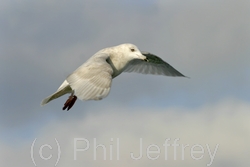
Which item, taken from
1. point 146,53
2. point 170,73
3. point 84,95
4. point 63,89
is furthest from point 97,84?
point 170,73

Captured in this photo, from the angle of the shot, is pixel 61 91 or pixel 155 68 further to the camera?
pixel 155 68

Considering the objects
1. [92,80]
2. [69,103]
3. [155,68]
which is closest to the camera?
[92,80]

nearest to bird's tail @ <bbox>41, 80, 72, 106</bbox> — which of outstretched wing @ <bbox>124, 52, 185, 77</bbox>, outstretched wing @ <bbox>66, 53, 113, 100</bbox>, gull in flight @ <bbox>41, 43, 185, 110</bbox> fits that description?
gull in flight @ <bbox>41, 43, 185, 110</bbox>

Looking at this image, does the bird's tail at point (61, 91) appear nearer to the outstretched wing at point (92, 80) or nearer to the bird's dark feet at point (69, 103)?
the bird's dark feet at point (69, 103)

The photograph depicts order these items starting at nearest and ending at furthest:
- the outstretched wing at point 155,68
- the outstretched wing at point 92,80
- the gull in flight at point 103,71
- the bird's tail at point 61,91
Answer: the outstretched wing at point 92,80
the gull in flight at point 103,71
the bird's tail at point 61,91
the outstretched wing at point 155,68

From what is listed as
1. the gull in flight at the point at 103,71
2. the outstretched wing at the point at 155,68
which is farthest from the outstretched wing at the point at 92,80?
the outstretched wing at the point at 155,68

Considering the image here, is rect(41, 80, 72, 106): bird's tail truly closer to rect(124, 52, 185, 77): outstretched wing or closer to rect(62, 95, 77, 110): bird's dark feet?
rect(62, 95, 77, 110): bird's dark feet

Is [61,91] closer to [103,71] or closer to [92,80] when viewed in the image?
[103,71]

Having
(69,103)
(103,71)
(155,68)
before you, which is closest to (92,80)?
(103,71)

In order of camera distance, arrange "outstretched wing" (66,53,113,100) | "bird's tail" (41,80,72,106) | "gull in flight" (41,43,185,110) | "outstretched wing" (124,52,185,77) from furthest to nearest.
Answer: "outstretched wing" (124,52,185,77) < "bird's tail" (41,80,72,106) < "gull in flight" (41,43,185,110) < "outstretched wing" (66,53,113,100)
